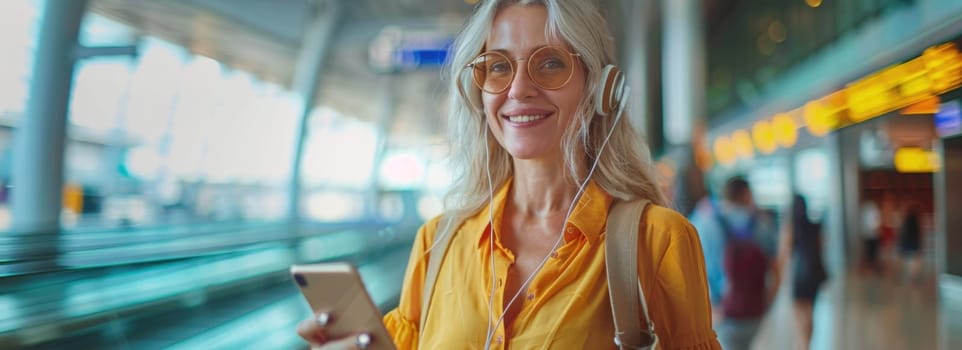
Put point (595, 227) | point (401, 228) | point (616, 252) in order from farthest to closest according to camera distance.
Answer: point (401, 228) → point (595, 227) → point (616, 252)

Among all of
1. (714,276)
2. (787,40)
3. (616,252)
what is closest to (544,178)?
(616,252)

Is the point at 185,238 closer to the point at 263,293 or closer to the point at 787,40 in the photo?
the point at 263,293

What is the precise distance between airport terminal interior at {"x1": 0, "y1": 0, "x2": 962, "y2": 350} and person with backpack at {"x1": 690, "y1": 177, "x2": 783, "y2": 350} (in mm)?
777

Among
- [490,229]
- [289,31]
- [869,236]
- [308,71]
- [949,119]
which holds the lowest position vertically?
[869,236]

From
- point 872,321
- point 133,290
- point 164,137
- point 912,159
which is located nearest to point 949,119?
point 872,321

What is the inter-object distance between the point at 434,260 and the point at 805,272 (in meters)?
5.14

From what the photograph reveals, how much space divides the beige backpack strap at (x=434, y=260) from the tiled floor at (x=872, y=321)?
505 cm

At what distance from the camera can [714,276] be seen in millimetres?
5098

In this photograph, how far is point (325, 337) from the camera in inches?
54.0

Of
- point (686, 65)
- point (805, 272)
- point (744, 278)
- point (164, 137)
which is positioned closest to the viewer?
point (744, 278)

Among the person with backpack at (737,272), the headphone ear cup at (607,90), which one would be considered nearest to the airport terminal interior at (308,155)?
the headphone ear cup at (607,90)

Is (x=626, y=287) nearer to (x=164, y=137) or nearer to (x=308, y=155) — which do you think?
(x=164, y=137)

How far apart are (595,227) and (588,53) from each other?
1.18 feet

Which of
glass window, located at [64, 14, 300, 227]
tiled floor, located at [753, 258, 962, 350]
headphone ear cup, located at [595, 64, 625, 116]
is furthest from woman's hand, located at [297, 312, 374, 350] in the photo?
tiled floor, located at [753, 258, 962, 350]
